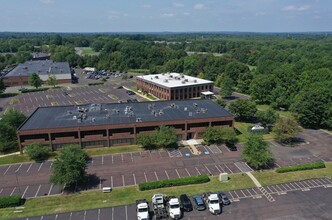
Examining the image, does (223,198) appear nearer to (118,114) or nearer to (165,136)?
(165,136)

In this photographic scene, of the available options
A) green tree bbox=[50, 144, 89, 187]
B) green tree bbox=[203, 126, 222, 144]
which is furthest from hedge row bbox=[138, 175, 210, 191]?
green tree bbox=[203, 126, 222, 144]

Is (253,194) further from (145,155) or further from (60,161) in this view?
(60,161)

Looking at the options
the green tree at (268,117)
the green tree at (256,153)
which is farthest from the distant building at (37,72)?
the green tree at (256,153)

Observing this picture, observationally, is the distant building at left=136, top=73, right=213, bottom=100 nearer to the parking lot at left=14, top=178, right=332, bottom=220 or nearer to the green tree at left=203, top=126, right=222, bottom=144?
the green tree at left=203, top=126, right=222, bottom=144

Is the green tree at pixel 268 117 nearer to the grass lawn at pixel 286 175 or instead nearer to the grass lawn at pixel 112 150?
the grass lawn at pixel 286 175

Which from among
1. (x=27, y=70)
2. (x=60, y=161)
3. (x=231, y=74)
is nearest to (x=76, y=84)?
(x=27, y=70)
